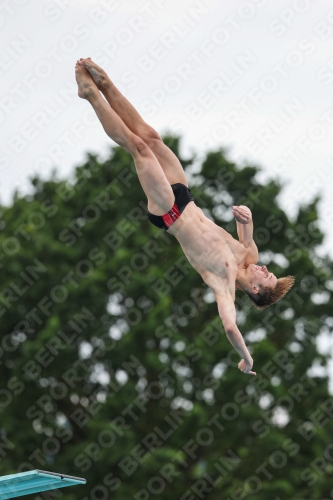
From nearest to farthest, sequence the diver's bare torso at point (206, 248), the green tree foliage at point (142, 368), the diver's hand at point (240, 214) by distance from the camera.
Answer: the diver's hand at point (240, 214) < the diver's bare torso at point (206, 248) < the green tree foliage at point (142, 368)

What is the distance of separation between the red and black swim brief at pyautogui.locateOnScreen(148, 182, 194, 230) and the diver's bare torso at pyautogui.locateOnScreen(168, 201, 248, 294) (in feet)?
0.16

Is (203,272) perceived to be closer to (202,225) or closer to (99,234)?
(202,225)

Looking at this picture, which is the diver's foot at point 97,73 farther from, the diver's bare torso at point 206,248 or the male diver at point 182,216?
the diver's bare torso at point 206,248

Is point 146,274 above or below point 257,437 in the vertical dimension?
above

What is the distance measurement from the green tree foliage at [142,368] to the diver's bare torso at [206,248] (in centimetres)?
1120

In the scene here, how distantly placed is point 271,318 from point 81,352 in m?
4.57

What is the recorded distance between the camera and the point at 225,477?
21047 mm

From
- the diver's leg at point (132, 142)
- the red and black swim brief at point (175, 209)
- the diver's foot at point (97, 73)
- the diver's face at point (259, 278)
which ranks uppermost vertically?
the diver's foot at point (97, 73)

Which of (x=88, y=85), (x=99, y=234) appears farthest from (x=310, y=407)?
(x=88, y=85)

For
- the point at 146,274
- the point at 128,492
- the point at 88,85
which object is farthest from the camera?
the point at 146,274

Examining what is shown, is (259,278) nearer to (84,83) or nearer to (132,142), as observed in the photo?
(132,142)

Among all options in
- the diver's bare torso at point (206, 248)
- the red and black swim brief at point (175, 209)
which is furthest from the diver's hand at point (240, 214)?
the red and black swim brief at point (175, 209)

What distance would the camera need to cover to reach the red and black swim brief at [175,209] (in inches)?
397

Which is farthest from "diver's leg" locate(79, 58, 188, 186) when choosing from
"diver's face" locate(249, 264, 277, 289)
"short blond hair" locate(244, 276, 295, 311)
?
"short blond hair" locate(244, 276, 295, 311)
